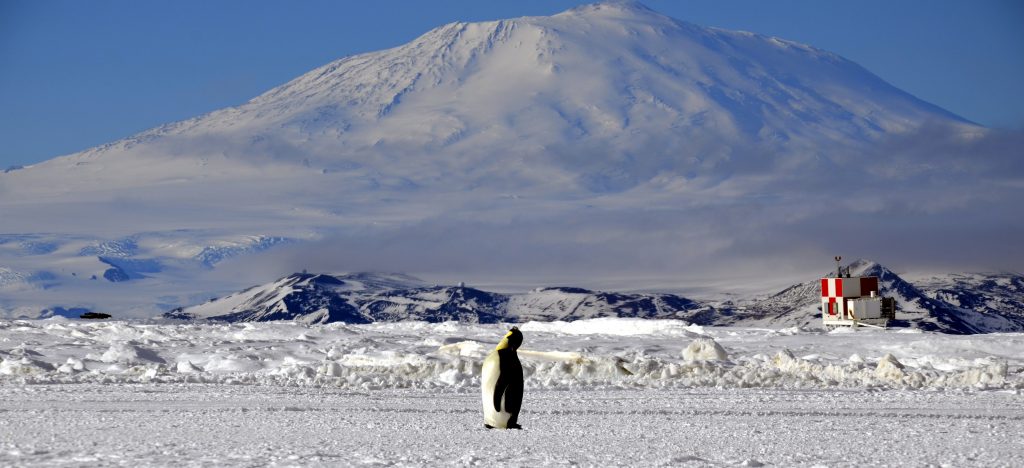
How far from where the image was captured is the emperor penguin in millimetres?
15045

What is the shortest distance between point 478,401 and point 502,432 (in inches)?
211

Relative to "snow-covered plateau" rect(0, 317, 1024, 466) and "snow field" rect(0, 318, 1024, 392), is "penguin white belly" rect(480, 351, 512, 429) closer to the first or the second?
"snow-covered plateau" rect(0, 317, 1024, 466)

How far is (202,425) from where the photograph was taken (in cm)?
1573

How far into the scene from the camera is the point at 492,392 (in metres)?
15.2

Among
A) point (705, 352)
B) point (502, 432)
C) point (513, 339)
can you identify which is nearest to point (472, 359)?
point (705, 352)

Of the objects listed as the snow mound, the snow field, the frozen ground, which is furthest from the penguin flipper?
the snow mound

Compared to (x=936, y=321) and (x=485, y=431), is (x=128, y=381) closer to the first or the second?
(x=485, y=431)

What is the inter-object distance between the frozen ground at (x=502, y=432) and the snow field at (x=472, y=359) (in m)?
1.75

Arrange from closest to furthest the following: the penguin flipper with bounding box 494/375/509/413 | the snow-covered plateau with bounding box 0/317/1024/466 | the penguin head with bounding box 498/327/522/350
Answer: the snow-covered plateau with bounding box 0/317/1024/466 < the penguin head with bounding box 498/327/522/350 < the penguin flipper with bounding box 494/375/509/413

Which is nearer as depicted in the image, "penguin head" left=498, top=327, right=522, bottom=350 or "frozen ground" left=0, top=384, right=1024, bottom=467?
"frozen ground" left=0, top=384, right=1024, bottom=467

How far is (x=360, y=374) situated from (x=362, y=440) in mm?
11233

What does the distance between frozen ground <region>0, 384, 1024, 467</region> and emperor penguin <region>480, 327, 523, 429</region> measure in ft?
0.78

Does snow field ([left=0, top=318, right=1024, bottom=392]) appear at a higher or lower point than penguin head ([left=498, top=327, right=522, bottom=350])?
lower

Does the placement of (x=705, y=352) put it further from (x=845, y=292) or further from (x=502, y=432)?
(x=845, y=292)
